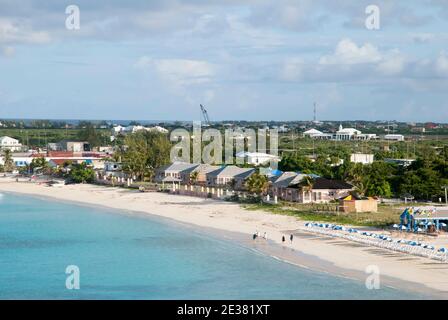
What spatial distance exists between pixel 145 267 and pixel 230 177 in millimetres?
34046

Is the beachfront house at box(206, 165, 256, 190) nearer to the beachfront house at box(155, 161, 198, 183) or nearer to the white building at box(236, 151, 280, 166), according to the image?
the beachfront house at box(155, 161, 198, 183)

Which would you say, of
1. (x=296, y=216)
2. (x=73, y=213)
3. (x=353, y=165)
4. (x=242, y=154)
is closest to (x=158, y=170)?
(x=242, y=154)

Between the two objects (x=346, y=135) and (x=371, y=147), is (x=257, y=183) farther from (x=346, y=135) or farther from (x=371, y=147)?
(x=346, y=135)

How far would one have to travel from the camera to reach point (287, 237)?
1731 inches

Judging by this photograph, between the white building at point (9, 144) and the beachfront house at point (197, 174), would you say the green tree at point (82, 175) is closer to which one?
the beachfront house at point (197, 174)

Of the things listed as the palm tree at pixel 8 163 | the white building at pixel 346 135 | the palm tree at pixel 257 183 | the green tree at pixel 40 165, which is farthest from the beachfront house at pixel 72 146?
the palm tree at pixel 257 183

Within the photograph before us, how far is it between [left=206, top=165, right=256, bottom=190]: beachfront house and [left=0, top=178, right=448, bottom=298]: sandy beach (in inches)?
201

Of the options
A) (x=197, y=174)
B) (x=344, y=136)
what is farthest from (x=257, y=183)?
(x=344, y=136)

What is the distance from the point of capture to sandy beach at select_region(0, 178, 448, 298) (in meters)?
33.3

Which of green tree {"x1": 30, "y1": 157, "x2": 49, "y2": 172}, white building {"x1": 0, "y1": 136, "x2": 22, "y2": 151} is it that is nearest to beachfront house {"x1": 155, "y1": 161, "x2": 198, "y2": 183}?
green tree {"x1": 30, "y1": 157, "x2": 49, "y2": 172}

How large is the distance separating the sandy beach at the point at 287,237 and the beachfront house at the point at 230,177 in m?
5.11

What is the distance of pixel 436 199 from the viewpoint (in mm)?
57438

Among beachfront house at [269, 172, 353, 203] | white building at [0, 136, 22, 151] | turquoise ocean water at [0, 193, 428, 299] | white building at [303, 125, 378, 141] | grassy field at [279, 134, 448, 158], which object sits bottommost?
turquoise ocean water at [0, 193, 428, 299]

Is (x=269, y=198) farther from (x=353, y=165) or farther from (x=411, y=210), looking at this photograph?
(x=411, y=210)
